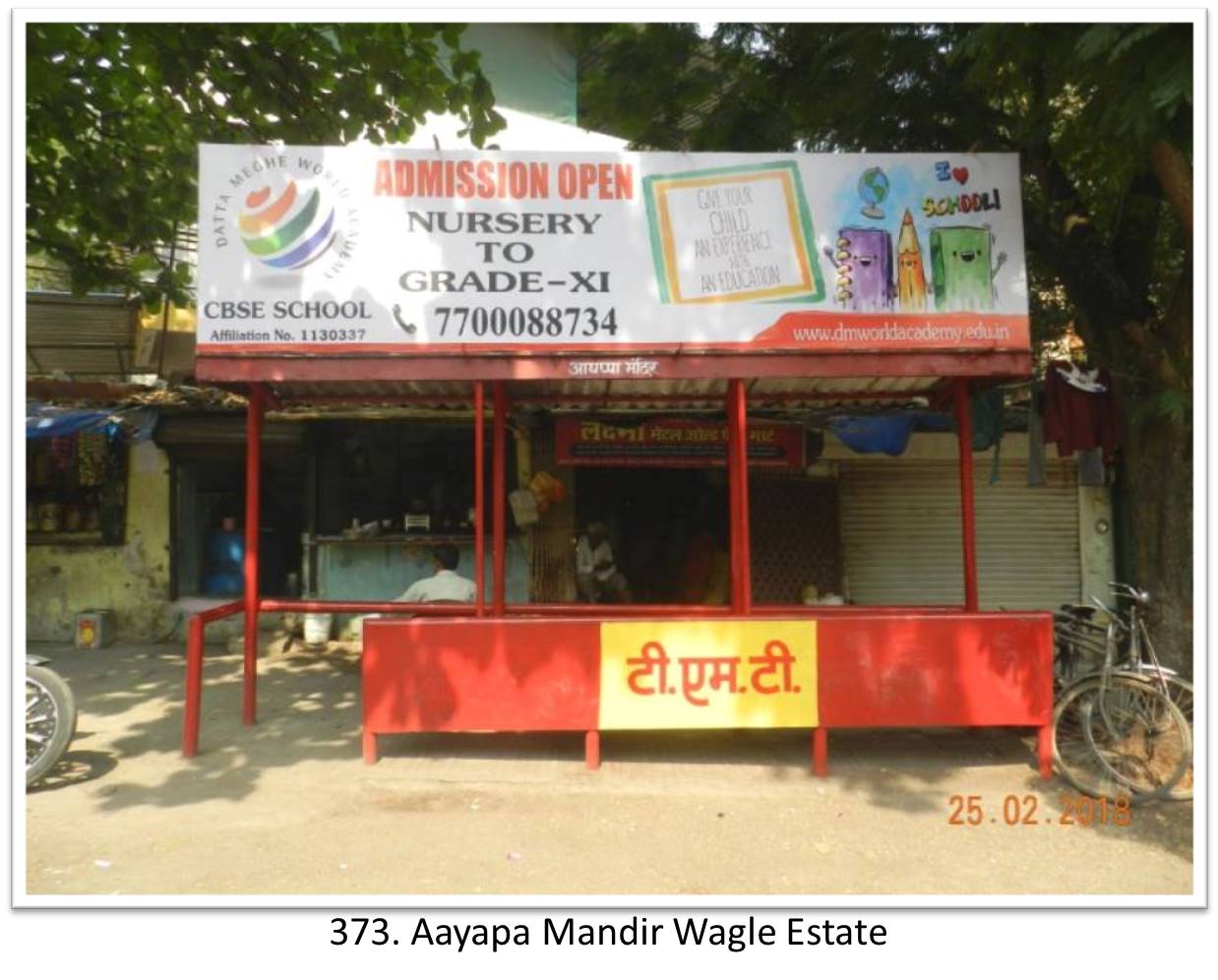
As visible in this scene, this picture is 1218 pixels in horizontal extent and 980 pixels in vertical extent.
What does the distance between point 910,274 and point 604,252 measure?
2025mm

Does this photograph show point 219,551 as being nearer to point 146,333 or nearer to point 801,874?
point 146,333

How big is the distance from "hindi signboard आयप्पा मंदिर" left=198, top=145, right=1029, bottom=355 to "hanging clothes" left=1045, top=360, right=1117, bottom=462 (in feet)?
4.23

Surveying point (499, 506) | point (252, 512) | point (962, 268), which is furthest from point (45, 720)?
point (962, 268)

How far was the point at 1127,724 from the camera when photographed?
200 inches

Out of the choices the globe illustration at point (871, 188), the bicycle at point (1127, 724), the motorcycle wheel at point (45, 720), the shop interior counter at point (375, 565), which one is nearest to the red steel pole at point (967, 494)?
the bicycle at point (1127, 724)

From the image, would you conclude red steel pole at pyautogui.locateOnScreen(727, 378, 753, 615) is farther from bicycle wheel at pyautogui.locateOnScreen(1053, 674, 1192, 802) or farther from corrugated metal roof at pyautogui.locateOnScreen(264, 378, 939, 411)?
bicycle wheel at pyautogui.locateOnScreen(1053, 674, 1192, 802)

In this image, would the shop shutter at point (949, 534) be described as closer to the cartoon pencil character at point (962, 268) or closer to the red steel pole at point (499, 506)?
the cartoon pencil character at point (962, 268)

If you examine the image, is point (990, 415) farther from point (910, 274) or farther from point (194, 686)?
point (194, 686)

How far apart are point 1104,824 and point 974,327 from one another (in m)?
3.05

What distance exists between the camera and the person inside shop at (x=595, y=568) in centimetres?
947

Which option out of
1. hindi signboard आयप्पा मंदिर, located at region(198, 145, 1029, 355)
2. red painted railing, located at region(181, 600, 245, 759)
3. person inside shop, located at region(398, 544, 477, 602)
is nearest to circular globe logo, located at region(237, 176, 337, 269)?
hindi signboard आयप्पा मंदिर, located at region(198, 145, 1029, 355)

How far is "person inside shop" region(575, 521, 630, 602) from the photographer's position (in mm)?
9469

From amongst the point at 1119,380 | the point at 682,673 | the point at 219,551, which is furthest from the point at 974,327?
the point at 219,551

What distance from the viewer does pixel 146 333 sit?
10266 millimetres
